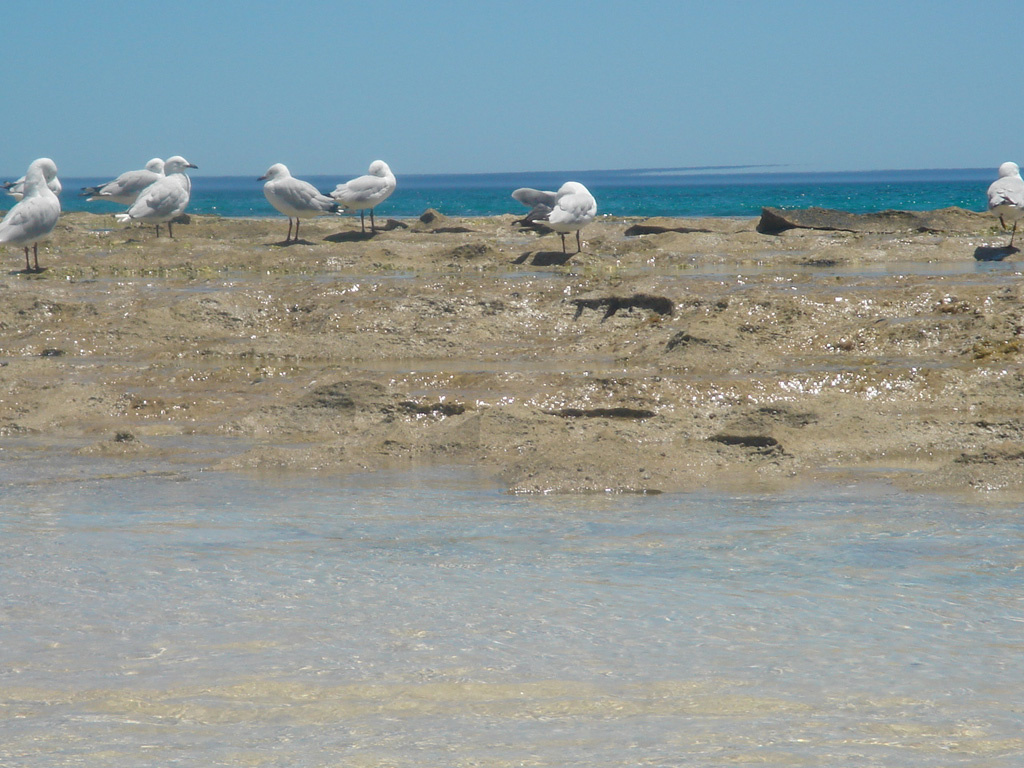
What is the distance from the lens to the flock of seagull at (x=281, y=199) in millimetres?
12852

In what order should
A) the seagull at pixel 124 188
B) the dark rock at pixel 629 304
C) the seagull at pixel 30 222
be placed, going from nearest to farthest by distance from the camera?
the dark rock at pixel 629 304
the seagull at pixel 30 222
the seagull at pixel 124 188

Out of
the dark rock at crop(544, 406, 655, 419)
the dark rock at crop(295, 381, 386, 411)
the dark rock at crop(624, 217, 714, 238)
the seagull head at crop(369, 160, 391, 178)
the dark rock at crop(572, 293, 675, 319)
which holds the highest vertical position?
the seagull head at crop(369, 160, 391, 178)

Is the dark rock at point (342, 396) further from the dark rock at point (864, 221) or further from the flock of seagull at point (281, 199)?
the dark rock at point (864, 221)

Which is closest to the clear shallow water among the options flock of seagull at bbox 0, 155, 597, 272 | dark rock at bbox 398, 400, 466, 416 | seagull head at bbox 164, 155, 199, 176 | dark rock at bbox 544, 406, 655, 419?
dark rock at bbox 544, 406, 655, 419

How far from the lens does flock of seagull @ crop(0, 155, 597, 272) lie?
12.8m

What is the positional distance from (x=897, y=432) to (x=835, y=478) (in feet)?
2.77

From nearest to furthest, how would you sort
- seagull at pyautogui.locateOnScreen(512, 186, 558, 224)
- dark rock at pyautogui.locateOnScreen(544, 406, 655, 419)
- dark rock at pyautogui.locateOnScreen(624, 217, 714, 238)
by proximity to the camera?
dark rock at pyautogui.locateOnScreen(544, 406, 655, 419), seagull at pyautogui.locateOnScreen(512, 186, 558, 224), dark rock at pyautogui.locateOnScreen(624, 217, 714, 238)

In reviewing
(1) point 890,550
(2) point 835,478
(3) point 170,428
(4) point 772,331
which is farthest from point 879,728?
(4) point 772,331

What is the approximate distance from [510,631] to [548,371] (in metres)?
4.50

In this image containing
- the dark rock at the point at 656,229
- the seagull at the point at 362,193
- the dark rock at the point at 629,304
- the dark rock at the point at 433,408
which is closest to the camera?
the dark rock at the point at 433,408

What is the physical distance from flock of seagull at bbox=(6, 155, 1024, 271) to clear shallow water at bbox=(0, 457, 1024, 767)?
8231mm

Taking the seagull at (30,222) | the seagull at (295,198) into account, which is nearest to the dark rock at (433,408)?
the seagull at (30,222)

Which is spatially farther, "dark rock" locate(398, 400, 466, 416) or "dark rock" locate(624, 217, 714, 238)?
"dark rock" locate(624, 217, 714, 238)

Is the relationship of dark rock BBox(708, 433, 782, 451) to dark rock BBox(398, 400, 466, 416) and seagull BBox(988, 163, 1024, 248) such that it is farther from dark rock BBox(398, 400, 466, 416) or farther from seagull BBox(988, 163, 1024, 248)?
seagull BBox(988, 163, 1024, 248)
